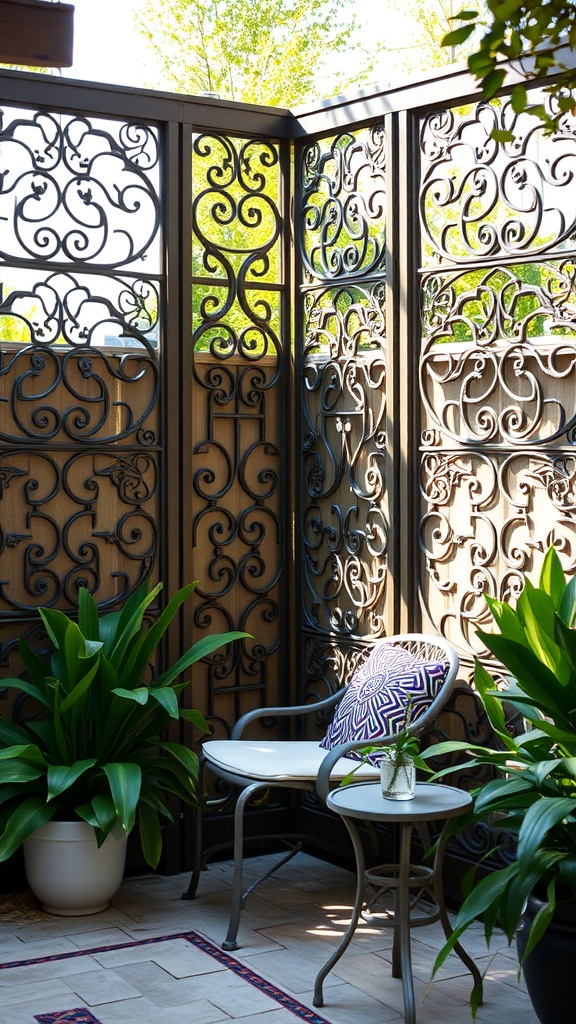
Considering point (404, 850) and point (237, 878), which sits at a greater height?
point (404, 850)

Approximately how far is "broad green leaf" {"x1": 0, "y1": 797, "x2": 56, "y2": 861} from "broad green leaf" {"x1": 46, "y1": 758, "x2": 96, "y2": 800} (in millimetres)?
89

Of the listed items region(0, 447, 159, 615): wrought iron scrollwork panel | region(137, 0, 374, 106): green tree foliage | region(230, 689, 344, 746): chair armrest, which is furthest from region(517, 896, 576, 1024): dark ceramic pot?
region(137, 0, 374, 106): green tree foliage

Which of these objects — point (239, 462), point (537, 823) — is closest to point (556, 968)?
point (537, 823)

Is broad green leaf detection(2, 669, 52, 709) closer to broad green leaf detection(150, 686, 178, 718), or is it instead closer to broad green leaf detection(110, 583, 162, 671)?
broad green leaf detection(110, 583, 162, 671)

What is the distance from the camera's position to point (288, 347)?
5043mm

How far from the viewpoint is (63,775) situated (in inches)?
157

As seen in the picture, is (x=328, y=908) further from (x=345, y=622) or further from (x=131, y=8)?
(x=131, y=8)

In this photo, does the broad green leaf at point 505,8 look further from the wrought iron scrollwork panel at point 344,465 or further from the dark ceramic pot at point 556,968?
the wrought iron scrollwork panel at point 344,465

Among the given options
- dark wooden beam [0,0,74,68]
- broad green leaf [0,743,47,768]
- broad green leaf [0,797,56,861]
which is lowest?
broad green leaf [0,797,56,861]

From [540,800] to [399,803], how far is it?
529mm

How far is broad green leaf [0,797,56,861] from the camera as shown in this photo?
3.93m

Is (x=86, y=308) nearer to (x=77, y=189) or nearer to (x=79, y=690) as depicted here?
(x=77, y=189)

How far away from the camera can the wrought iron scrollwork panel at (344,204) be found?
4.55 m

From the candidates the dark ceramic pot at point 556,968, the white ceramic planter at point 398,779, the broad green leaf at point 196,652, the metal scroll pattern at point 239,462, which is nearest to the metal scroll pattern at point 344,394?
the metal scroll pattern at point 239,462
